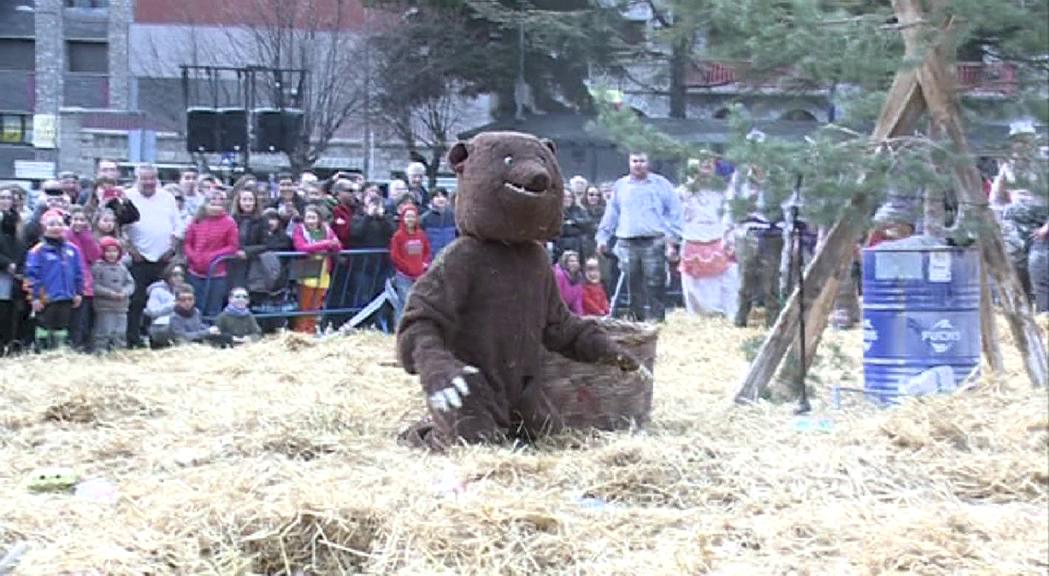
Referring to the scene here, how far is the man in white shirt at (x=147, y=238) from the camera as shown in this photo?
42.8 ft

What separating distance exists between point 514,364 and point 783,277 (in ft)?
21.9

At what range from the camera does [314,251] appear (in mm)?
13969

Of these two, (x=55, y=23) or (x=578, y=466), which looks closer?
(x=578, y=466)

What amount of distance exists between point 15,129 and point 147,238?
35.4 m

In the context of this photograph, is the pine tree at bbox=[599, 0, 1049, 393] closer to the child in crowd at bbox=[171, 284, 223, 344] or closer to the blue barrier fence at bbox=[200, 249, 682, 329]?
the child in crowd at bbox=[171, 284, 223, 344]

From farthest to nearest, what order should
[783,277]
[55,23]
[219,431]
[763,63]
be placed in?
[55,23] < [783,277] < [763,63] < [219,431]

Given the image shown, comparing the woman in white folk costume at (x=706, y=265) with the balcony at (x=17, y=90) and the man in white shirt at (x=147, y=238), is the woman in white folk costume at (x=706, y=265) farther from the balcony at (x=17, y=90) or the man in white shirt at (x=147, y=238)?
the balcony at (x=17, y=90)

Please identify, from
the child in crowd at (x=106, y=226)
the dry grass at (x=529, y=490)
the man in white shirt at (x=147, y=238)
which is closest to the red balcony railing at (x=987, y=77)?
the dry grass at (x=529, y=490)

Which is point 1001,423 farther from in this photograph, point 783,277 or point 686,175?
point 783,277

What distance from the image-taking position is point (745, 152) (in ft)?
26.8

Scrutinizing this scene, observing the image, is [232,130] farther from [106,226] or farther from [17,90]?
[17,90]

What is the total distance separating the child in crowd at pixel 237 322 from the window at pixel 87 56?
32964 mm

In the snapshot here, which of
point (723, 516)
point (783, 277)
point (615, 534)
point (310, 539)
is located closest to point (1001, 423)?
point (723, 516)

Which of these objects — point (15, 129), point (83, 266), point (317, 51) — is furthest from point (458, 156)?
point (15, 129)
